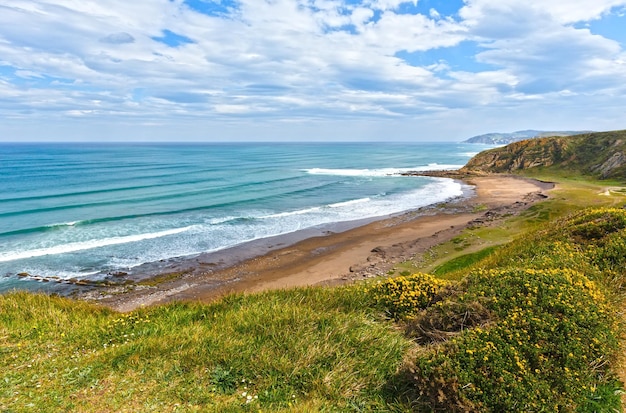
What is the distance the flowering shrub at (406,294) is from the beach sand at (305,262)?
928 cm

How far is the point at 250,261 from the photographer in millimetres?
23781

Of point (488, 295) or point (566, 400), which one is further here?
point (488, 295)

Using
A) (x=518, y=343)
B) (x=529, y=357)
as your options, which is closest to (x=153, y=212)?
(x=518, y=343)

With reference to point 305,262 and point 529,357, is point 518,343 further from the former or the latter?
point 305,262

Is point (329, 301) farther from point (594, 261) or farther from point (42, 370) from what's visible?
point (594, 261)

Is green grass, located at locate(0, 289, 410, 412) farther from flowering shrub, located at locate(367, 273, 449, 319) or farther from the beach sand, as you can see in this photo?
the beach sand

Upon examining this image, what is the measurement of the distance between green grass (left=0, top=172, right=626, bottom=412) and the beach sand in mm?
9519

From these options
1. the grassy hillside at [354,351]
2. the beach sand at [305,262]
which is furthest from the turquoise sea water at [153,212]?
the grassy hillside at [354,351]

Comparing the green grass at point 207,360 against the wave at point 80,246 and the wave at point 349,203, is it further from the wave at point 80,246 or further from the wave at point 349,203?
the wave at point 349,203

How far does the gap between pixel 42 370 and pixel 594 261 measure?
11.6 meters

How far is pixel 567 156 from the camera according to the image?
2731 inches

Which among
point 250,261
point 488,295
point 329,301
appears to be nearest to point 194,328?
point 329,301

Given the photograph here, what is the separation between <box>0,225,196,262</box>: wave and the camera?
23562 mm

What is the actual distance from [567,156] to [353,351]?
8046 centimetres
